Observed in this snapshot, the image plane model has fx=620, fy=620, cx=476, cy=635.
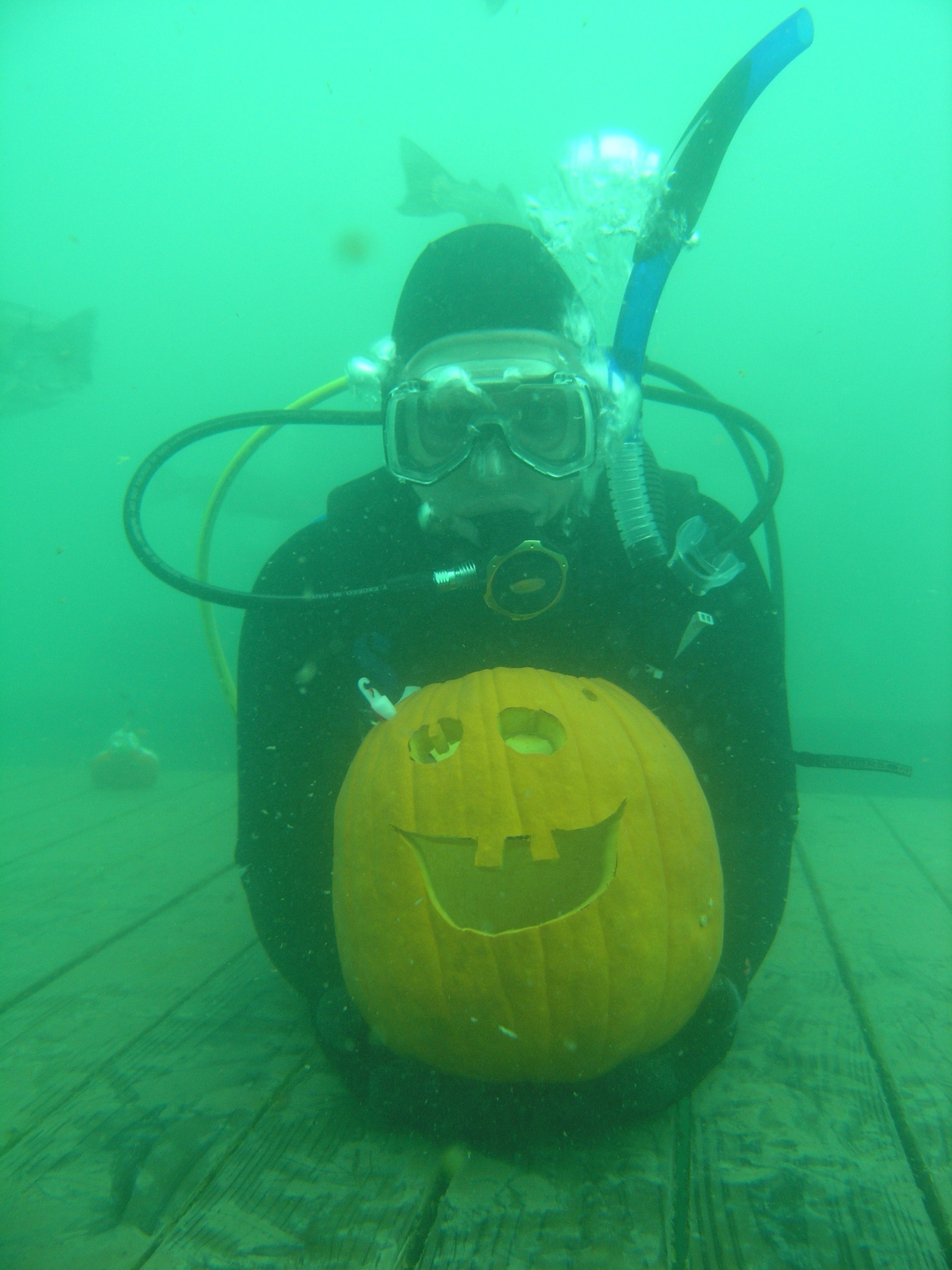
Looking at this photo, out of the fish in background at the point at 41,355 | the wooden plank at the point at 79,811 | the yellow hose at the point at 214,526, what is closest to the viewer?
the yellow hose at the point at 214,526

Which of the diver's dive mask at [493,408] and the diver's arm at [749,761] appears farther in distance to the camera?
the diver's dive mask at [493,408]

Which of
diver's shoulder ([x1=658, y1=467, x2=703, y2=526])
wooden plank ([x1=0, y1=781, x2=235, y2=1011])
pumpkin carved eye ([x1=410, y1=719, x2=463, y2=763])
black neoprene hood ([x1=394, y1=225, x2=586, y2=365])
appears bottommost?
wooden plank ([x1=0, y1=781, x2=235, y2=1011])

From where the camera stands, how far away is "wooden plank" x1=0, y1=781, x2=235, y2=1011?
2.45 metres

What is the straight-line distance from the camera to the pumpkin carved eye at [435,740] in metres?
1.50

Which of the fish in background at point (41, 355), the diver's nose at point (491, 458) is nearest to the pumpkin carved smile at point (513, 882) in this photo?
the diver's nose at point (491, 458)

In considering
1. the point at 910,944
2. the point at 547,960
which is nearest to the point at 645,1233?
the point at 547,960

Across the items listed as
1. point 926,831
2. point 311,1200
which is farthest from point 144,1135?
point 926,831

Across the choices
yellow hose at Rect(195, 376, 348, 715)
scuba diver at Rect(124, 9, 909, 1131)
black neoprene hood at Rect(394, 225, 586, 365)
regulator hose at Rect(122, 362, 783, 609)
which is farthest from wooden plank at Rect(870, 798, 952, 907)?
yellow hose at Rect(195, 376, 348, 715)

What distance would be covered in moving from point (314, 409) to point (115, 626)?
20.1m

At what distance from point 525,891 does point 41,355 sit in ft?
59.6

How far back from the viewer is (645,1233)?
3.55ft

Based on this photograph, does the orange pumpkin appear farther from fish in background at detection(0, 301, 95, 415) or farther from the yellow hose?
fish in background at detection(0, 301, 95, 415)

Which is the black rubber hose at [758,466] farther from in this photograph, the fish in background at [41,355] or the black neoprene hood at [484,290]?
the fish in background at [41,355]

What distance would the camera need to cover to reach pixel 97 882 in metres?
3.21
